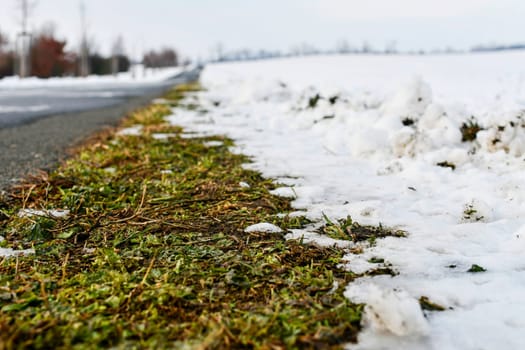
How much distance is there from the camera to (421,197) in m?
2.09

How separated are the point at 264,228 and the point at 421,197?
84cm

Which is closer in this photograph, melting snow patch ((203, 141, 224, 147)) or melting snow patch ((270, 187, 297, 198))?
melting snow patch ((270, 187, 297, 198))

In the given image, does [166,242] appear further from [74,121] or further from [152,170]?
[74,121]

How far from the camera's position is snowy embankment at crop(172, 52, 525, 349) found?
105 centimetres

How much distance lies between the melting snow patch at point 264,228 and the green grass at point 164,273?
42 mm

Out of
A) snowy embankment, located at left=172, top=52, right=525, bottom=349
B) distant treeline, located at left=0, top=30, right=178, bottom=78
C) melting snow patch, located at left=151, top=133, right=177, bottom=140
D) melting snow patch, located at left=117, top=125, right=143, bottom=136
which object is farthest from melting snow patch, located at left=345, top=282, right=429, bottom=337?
distant treeline, located at left=0, top=30, right=178, bottom=78

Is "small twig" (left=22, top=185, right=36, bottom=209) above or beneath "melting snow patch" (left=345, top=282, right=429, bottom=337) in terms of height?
above

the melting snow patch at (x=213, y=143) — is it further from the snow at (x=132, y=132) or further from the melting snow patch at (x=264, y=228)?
the melting snow patch at (x=264, y=228)

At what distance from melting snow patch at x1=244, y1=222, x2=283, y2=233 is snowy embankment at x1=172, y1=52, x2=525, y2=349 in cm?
12

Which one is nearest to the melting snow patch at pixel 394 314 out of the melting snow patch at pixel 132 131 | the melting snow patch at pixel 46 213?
the melting snow patch at pixel 46 213

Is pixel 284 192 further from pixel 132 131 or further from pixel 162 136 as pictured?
pixel 132 131

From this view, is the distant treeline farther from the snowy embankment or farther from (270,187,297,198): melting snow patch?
(270,187,297,198): melting snow patch

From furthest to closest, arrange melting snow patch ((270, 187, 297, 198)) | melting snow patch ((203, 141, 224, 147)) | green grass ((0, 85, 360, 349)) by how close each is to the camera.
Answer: melting snow patch ((203, 141, 224, 147))
melting snow patch ((270, 187, 297, 198))
green grass ((0, 85, 360, 349))

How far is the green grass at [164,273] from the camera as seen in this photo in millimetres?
997
